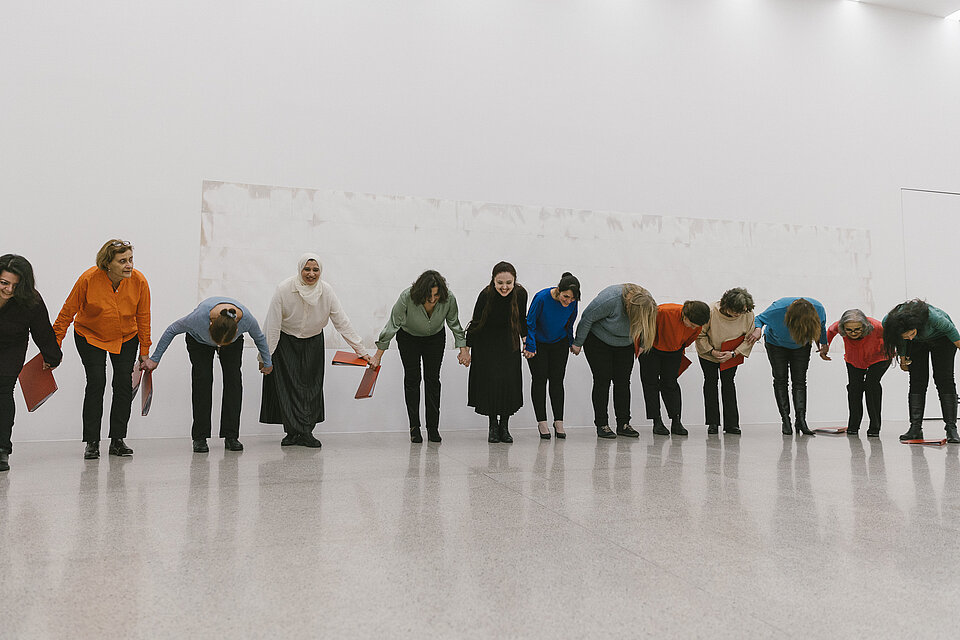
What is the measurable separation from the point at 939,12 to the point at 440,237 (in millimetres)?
6298

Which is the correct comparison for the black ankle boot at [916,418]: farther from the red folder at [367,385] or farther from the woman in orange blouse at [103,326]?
the woman in orange blouse at [103,326]

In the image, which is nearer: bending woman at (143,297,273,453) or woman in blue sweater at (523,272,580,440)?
bending woman at (143,297,273,453)

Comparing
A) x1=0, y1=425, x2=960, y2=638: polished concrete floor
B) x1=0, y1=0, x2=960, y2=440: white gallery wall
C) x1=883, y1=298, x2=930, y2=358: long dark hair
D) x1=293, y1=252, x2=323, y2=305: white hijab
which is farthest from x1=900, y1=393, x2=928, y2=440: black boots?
x1=293, y1=252, x2=323, y2=305: white hijab

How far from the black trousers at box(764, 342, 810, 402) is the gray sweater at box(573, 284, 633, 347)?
129 cm

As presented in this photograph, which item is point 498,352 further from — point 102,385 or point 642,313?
point 102,385

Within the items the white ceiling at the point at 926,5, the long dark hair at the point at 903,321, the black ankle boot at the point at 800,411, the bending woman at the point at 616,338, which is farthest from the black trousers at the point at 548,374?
the white ceiling at the point at 926,5

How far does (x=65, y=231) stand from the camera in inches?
211

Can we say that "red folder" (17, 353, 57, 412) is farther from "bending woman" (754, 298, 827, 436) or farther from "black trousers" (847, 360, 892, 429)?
"black trousers" (847, 360, 892, 429)

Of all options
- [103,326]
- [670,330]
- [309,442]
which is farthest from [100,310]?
[670,330]

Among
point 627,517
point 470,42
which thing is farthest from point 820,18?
point 627,517

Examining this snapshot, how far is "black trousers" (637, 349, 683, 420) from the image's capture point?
565cm

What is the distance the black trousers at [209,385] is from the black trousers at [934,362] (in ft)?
15.7

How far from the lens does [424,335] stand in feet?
16.8

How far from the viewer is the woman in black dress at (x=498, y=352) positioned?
5035mm
